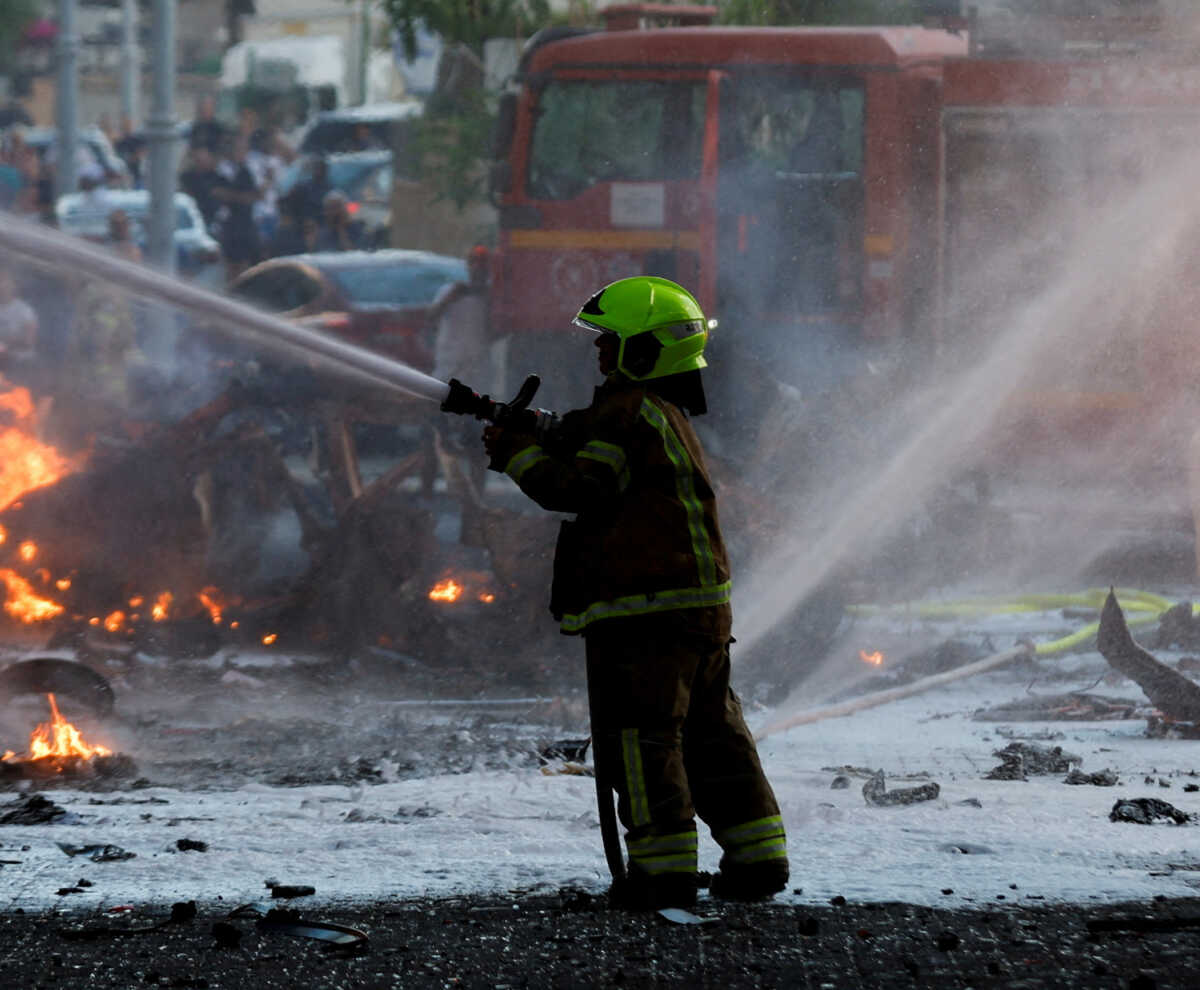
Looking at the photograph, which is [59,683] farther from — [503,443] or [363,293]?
[363,293]

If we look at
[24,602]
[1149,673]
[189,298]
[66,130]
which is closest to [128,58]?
[66,130]

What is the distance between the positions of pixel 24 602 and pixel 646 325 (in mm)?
4158

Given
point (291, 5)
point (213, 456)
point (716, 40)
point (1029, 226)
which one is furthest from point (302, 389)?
point (291, 5)

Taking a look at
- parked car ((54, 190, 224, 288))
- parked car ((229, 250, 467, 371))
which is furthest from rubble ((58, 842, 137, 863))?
parked car ((54, 190, 224, 288))

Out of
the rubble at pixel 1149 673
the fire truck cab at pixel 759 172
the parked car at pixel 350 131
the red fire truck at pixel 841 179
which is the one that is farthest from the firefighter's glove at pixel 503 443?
the parked car at pixel 350 131

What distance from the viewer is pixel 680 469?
4.02 metres

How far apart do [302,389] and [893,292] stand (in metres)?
3.33

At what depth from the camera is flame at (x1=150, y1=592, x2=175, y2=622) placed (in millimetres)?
7449

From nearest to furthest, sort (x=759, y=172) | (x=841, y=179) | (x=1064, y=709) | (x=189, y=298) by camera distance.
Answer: (x=189, y=298)
(x=1064, y=709)
(x=759, y=172)
(x=841, y=179)

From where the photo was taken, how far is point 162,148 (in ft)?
42.1

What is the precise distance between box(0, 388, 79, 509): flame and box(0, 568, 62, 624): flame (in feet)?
0.98

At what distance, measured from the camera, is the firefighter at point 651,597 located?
12.9ft

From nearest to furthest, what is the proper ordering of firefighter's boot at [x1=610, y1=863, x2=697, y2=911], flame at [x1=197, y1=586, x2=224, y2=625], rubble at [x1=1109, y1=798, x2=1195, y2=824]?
1. firefighter's boot at [x1=610, y1=863, x2=697, y2=911]
2. rubble at [x1=1109, y1=798, x2=1195, y2=824]
3. flame at [x1=197, y1=586, x2=224, y2=625]

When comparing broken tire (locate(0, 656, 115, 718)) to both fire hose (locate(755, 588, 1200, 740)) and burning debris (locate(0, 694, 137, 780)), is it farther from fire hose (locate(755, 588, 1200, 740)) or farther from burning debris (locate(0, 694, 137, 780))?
fire hose (locate(755, 588, 1200, 740))
